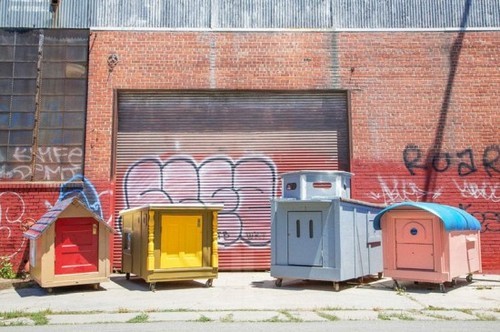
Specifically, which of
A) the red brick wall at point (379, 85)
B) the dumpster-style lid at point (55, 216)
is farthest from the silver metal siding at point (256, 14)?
the dumpster-style lid at point (55, 216)

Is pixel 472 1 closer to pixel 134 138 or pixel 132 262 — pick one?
pixel 134 138

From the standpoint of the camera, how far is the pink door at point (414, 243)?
9875 millimetres

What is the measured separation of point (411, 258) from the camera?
32.8 ft

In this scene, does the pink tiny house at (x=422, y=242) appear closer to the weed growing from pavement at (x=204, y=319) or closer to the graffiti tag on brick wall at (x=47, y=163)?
the weed growing from pavement at (x=204, y=319)

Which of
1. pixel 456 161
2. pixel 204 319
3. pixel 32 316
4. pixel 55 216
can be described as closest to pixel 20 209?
pixel 55 216

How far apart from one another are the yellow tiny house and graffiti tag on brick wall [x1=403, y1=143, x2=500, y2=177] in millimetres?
5501

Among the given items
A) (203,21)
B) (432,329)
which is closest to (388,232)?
(432,329)

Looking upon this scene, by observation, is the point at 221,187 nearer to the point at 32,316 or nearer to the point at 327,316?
the point at 327,316

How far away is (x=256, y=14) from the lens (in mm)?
13688

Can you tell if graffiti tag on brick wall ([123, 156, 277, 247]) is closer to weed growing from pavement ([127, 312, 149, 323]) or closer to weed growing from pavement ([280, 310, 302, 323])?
weed growing from pavement ([280, 310, 302, 323])

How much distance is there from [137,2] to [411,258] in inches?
365

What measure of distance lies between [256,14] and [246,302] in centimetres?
794

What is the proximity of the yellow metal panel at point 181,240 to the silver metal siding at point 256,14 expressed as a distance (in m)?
5.69

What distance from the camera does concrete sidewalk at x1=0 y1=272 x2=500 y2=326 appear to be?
759 centimetres
